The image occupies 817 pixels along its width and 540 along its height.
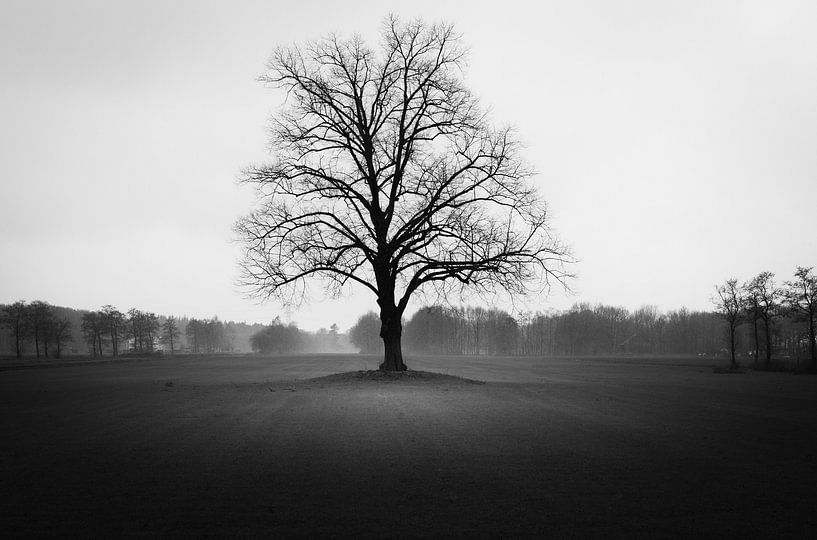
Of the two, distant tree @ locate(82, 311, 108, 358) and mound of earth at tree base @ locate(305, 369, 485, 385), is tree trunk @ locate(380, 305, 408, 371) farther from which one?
distant tree @ locate(82, 311, 108, 358)

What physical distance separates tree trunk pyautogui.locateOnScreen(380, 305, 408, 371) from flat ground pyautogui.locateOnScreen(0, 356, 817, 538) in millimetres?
10282

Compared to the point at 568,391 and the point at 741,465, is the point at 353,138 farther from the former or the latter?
the point at 741,465

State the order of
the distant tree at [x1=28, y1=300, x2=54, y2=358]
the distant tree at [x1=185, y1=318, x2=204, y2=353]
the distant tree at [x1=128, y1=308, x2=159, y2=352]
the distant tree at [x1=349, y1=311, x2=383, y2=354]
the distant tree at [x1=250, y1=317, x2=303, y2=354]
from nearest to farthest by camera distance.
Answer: the distant tree at [x1=28, y1=300, x2=54, y2=358] → the distant tree at [x1=128, y1=308, x2=159, y2=352] → the distant tree at [x1=349, y1=311, x2=383, y2=354] → the distant tree at [x1=250, y1=317, x2=303, y2=354] → the distant tree at [x1=185, y1=318, x2=204, y2=353]

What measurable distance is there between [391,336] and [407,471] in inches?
775

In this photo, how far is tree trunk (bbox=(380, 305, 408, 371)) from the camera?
93.4 feet

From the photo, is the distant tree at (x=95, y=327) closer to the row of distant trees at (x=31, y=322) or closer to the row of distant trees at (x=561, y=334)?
the row of distant trees at (x=31, y=322)

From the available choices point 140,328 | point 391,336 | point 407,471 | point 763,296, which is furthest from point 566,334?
point 407,471

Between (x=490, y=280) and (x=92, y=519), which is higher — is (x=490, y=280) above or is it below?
above

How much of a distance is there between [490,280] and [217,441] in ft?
59.4

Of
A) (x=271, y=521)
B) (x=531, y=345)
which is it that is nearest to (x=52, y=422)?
(x=271, y=521)

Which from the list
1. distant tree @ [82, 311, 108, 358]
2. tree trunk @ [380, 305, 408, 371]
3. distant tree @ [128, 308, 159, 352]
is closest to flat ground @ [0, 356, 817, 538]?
tree trunk @ [380, 305, 408, 371]

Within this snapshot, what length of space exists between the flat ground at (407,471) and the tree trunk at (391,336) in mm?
10282

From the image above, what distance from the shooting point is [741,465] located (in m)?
9.88

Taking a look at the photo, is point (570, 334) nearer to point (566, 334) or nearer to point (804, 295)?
point (566, 334)
